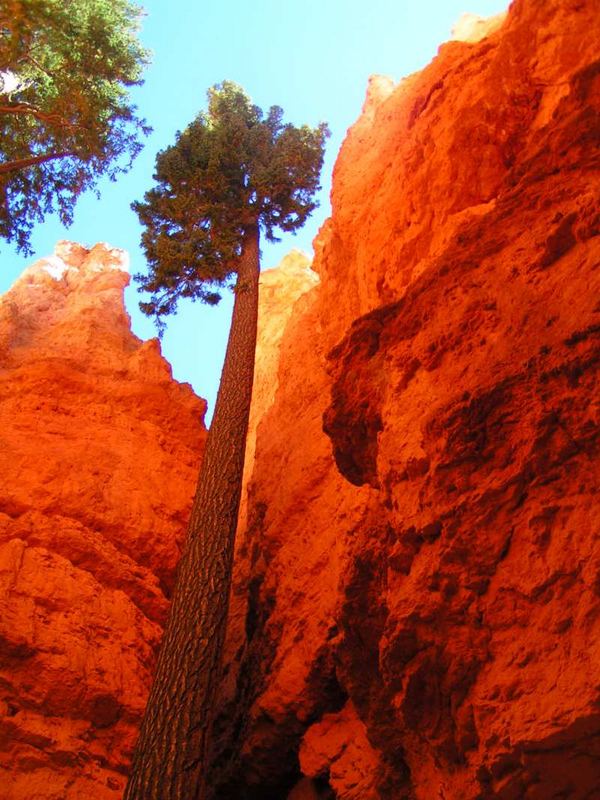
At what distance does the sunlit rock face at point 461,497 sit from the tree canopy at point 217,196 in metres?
3.98

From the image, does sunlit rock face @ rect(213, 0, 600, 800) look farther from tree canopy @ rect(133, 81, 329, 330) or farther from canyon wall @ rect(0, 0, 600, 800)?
tree canopy @ rect(133, 81, 329, 330)

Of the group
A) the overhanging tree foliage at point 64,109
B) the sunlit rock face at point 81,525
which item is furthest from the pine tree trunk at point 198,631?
the overhanging tree foliage at point 64,109

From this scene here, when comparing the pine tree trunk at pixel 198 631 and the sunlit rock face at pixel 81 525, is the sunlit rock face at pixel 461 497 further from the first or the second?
the sunlit rock face at pixel 81 525

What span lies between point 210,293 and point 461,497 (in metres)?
→ 9.46

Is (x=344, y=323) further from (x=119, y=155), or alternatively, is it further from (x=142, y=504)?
(x=119, y=155)

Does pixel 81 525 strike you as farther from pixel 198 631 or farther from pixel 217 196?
pixel 217 196

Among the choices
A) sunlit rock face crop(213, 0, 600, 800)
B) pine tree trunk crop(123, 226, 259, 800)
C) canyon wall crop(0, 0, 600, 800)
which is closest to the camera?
sunlit rock face crop(213, 0, 600, 800)

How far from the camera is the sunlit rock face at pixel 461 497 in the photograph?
174 inches

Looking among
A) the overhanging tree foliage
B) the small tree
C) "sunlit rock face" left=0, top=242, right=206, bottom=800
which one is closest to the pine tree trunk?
the small tree

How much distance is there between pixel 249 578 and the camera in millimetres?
11688

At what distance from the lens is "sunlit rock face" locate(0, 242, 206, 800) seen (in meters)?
8.41

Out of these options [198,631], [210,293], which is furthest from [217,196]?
[198,631]

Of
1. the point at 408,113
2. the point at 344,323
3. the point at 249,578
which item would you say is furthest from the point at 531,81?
the point at 249,578

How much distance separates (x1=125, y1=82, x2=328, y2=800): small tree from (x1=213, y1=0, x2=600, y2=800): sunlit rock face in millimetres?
1441
